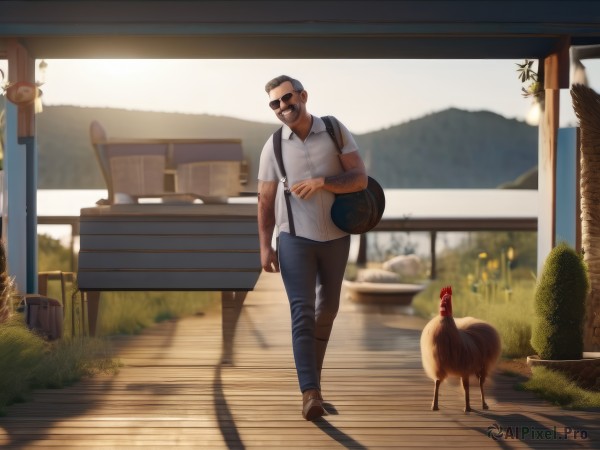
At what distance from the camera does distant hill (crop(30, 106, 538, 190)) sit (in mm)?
57062

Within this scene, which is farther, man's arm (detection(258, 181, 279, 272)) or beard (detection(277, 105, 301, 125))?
man's arm (detection(258, 181, 279, 272))

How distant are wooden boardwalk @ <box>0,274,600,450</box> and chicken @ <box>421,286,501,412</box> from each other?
264 mm

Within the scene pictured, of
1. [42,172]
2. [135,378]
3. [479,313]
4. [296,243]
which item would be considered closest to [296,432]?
[296,243]

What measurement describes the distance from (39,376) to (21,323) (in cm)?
71

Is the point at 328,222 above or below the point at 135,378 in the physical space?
above

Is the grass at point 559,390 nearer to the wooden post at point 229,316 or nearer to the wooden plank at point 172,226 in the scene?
the wooden post at point 229,316

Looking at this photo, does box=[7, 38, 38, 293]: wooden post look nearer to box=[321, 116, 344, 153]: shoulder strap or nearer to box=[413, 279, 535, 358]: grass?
box=[321, 116, 344, 153]: shoulder strap

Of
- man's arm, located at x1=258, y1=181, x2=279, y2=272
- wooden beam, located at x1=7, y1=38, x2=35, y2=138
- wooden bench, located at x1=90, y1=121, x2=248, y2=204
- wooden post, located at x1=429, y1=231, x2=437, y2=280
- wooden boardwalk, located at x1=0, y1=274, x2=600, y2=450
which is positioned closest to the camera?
wooden boardwalk, located at x1=0, y1=274, x2=600, y2=450

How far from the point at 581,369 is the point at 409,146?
6745 cm

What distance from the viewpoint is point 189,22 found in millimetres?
7555

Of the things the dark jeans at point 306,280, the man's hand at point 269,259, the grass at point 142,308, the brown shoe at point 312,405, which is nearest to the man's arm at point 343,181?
the dark jeans at point 306,280

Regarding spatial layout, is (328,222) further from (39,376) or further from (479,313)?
(479,313)

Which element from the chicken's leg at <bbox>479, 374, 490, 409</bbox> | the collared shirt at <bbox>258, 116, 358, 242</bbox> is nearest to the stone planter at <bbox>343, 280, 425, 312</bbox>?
the chicken's leg at <bbox>479, 374, 490, 409</bbox>

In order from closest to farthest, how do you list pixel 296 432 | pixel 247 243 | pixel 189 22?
pixel 296 432 → pixel 189 22 → pixel 247 243
